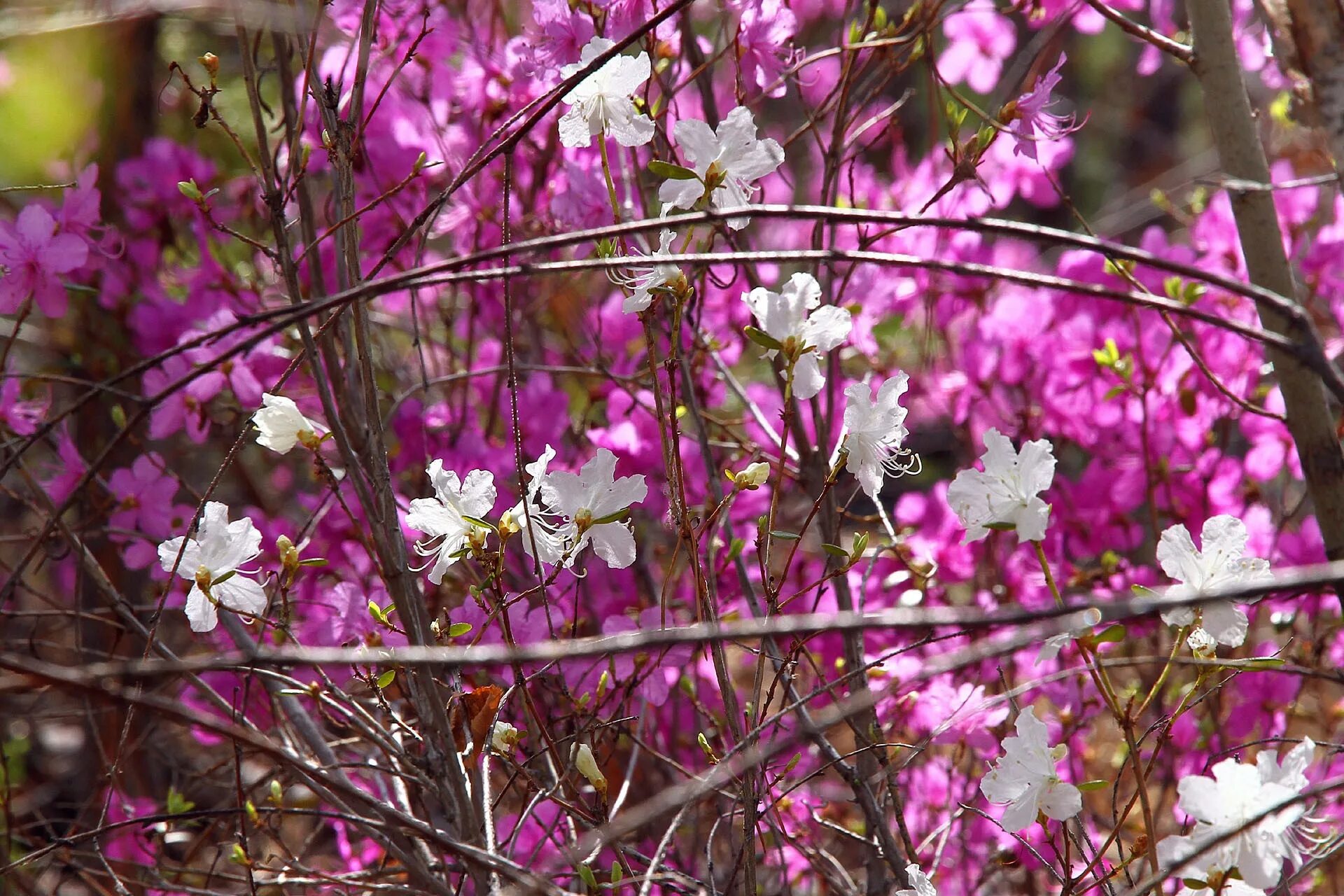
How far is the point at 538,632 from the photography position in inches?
52.2

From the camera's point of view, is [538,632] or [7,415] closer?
[538,632]

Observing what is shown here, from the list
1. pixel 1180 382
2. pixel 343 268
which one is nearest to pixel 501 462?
pixel 343 268

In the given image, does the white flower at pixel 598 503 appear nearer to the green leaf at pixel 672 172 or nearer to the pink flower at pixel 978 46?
the green leaf at pixel 672 172

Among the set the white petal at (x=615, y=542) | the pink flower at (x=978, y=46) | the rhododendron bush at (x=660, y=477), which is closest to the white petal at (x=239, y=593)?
the rhododendron bush at (x=660, y=477)

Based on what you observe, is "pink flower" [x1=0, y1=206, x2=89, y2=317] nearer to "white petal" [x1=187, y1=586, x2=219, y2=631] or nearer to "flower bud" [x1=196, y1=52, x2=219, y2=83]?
"flower bud" [x1=196, y1=52, x2=219, y2=83]

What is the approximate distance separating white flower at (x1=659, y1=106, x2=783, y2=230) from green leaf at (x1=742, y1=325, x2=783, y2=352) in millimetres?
102

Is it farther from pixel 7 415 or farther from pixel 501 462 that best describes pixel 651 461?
pixel 7 415

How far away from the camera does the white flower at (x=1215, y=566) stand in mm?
975

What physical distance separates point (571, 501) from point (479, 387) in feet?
3.58

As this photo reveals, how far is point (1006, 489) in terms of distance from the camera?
993 millimetres

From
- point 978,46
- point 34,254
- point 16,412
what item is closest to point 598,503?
point 34,254

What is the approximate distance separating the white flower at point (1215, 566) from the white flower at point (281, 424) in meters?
0.79

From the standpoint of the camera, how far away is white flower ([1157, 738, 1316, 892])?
89 centimetres

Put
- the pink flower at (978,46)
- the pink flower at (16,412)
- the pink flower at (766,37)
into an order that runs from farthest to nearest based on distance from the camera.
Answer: the pink flower at (978,46), the pink flower at (16,412), the pink flower at (766,37)
